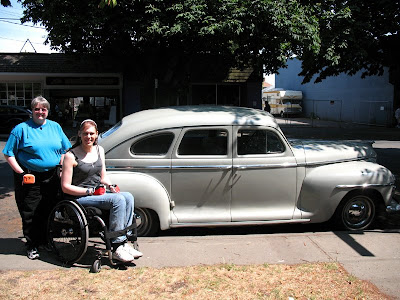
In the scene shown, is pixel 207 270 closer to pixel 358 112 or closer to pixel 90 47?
pixel 90 47

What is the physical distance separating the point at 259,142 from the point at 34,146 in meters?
2.69

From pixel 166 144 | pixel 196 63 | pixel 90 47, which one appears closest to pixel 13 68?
pixel 90 47

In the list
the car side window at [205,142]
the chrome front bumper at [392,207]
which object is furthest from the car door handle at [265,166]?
the chrome front bumper at [392,207]

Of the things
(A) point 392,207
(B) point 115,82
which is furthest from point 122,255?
(B) point 115,82

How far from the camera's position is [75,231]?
13.3 feet

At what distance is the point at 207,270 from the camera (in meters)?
4.02

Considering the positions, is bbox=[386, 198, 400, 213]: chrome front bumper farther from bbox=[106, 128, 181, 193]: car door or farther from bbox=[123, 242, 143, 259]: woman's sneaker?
bbox=[123, 242, 143, 259]: woman's sneaker

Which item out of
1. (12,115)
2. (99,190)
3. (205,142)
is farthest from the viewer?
(12,115)

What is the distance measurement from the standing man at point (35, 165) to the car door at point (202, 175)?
55.2 inches

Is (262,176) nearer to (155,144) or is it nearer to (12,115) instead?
(155,144)

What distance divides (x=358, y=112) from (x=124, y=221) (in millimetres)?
30949

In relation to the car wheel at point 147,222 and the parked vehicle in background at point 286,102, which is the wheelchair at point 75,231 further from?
the parked vehicle in background at point 286,102

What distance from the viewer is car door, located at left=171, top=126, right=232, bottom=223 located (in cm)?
488

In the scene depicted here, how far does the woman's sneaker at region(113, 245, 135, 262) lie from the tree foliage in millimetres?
8566
